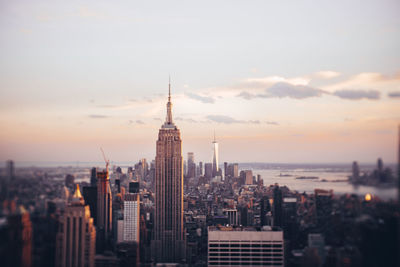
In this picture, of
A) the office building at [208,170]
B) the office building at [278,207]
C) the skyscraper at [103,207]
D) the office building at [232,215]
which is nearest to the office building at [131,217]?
the skyscraper at [103,207]

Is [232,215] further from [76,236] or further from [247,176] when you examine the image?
[76,236]

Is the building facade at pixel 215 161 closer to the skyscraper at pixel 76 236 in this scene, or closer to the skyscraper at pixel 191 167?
the skyscraper at pixel 191 167

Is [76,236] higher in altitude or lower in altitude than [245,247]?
higher

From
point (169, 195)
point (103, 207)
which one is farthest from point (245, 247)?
point (169, 195)

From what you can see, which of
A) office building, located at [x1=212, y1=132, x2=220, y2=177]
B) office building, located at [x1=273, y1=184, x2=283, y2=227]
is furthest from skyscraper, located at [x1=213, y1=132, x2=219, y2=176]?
office building, located at [x1=273, y1=184, x2=283, y2=227]

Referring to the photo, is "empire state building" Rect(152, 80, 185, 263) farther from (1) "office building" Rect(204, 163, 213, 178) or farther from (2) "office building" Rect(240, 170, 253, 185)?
(2) "office building" Rect(240, 170, 253, 185)

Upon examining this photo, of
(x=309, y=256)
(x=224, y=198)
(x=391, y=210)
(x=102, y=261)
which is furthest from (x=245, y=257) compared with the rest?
(x=224, y=198)

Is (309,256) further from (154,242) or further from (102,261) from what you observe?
(154,242)
